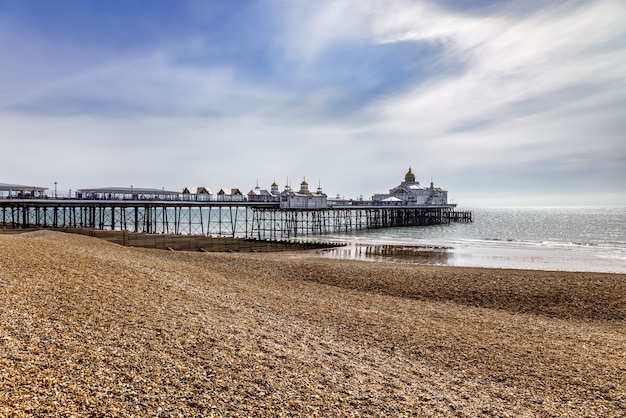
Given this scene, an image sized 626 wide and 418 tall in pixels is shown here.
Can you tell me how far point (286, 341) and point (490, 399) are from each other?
3674mm

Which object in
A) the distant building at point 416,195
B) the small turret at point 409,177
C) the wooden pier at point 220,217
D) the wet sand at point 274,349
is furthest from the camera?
the small turret at point 409,177

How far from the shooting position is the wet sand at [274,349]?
5.32 m

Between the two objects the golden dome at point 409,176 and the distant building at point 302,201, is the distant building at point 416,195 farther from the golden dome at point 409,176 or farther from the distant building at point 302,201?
the distant building at point 302,201

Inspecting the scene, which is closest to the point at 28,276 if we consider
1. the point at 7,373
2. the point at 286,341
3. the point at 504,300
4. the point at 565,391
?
the point at 7,373

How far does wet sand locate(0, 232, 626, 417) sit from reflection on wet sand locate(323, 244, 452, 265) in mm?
15955

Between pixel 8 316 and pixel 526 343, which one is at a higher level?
pixel 8 316

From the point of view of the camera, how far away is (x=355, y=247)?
3878 centimetres

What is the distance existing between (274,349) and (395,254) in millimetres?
27229

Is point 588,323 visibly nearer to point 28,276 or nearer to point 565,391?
point 565,391

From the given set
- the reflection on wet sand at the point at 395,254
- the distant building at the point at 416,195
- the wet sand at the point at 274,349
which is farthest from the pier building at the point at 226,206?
the wet sand at the point at 274,349

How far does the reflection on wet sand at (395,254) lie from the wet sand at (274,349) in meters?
16.0

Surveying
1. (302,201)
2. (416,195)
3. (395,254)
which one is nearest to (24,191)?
(302,201)

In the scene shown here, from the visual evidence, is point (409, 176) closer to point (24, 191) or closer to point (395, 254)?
point (395, 254)

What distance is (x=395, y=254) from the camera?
33562 millimetres
